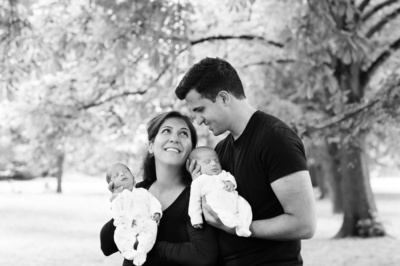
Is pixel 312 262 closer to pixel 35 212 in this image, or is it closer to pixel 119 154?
pixel 119 154

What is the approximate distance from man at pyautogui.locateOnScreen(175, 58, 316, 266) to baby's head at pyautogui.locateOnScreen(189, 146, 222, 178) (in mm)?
60

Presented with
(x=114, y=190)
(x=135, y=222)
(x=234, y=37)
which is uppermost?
(x=234, y=37)

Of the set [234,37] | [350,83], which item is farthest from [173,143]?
[350,83]

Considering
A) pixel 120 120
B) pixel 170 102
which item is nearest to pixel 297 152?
pixel 120 120

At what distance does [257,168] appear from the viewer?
316cm

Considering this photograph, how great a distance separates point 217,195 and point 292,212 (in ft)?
1.26

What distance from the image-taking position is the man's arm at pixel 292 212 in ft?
9.96

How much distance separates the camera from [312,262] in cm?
1224

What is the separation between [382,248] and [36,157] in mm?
7216

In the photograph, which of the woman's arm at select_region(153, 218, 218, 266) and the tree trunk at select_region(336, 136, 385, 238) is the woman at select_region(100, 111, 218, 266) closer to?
the woman's arm at select_region(153, 218, 218, 266)

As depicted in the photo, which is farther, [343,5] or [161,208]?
[343,5]

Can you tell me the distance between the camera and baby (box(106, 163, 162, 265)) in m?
3.41

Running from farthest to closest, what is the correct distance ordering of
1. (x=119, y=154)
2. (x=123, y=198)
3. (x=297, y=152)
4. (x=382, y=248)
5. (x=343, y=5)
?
(x=119, y=154)
(x=382, y=248)
(x=343, y=5)
(x=123, y=198)
(x=297, y=152)

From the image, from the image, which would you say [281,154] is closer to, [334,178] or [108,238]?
[108,238]
